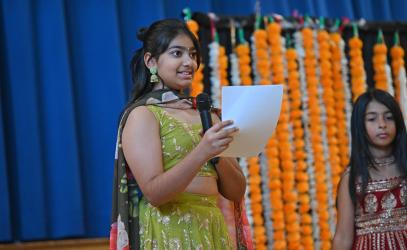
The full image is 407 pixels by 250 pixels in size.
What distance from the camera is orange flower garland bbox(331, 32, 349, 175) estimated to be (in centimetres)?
444

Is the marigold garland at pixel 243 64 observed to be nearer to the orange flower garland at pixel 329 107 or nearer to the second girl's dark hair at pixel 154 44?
the orange flower garland at pixel 329 107

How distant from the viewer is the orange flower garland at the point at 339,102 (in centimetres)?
444

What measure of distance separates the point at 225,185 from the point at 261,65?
83.0 inches

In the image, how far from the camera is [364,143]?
3.19 metres

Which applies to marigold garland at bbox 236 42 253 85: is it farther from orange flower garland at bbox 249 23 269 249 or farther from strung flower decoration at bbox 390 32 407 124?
strung flower decoration at bbox 390 32 407 124

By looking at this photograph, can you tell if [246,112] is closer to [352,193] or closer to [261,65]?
[352,193]

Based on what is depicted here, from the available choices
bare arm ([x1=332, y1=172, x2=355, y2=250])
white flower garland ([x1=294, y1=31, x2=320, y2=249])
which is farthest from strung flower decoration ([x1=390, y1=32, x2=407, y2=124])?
bare arm ([x1=332, y1=172, x2=355, y2=250])

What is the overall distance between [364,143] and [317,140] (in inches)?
45.8

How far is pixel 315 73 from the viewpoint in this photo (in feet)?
14.4

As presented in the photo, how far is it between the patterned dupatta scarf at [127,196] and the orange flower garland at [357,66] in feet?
7.95

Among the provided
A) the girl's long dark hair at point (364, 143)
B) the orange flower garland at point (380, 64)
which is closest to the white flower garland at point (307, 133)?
the orange flower garland at point (380, 64)


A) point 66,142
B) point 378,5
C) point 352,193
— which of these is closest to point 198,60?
point 352,193

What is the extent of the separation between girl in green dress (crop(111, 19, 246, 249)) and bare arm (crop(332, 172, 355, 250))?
92cm

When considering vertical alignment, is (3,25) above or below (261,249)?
above
